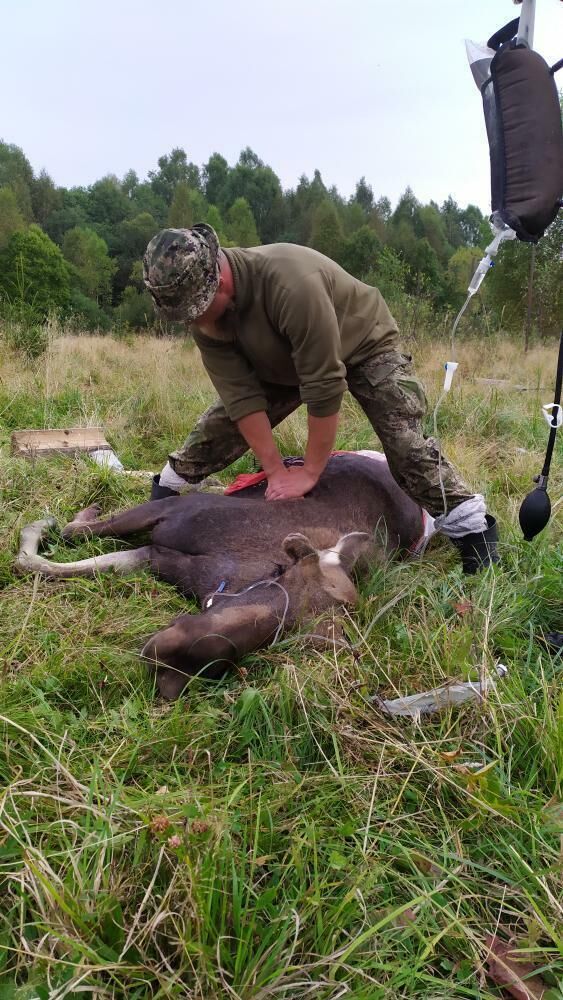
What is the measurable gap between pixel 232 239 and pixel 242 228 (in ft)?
7.72

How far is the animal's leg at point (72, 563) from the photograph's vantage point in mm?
2863

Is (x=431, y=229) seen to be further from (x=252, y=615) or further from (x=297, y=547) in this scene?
(x=252, y=615)

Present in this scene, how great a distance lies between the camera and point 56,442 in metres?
4.34

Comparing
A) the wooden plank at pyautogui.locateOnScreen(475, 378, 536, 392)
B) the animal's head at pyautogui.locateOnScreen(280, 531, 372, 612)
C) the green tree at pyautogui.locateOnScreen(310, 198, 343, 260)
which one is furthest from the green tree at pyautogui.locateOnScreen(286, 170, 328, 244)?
the animal's head at pyautogui.locateOnScreen(280, 531, 372, 612)

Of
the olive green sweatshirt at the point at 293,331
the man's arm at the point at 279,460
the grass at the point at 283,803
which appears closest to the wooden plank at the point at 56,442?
the grass at the point at 283,803

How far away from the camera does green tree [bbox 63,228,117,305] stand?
33.5 metres

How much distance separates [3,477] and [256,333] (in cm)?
169

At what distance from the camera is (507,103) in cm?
219

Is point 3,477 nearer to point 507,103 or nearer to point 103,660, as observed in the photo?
point 103,660

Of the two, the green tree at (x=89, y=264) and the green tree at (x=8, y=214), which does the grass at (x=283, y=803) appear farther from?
the green tree at (x=89, y=264)

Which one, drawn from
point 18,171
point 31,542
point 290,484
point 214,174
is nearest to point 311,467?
point 290,484

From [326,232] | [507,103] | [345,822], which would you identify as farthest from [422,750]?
[326,232]

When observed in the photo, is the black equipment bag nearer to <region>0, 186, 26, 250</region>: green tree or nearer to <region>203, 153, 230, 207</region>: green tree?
<region>0, 186, 26, 250</region>: green tree

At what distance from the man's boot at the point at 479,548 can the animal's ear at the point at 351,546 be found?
0.55m
